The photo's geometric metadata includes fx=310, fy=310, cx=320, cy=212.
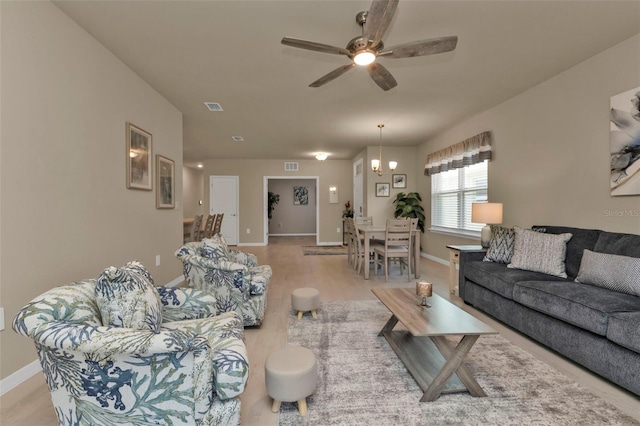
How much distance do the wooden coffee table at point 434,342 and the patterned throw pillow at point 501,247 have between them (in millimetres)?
1354

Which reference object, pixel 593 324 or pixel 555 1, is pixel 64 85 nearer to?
pixel 555 1

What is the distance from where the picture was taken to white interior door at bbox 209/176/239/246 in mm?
8883

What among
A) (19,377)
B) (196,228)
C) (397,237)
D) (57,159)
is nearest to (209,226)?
(196,228)

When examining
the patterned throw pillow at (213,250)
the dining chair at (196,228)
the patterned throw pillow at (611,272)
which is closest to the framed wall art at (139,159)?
the patterned throw pillow at (213,250)

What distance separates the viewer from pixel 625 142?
2.80m

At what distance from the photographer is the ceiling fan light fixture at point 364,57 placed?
2236 millimetres

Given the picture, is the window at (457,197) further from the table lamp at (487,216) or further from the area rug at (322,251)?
the area rug at (322,251)

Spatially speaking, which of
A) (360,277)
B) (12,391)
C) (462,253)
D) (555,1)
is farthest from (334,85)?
(12,391)

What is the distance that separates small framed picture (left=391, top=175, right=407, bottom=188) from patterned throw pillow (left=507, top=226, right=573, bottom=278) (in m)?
4.22

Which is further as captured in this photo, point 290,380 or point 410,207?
point 410,207

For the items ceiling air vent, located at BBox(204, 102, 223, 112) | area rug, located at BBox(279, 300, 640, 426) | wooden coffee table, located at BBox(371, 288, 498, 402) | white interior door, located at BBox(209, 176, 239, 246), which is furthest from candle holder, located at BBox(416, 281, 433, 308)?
white interior door, located at BBox(209, 176, 239, 246)

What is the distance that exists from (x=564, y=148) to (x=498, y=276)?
68.6 inches

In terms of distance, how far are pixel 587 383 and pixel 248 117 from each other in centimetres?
487

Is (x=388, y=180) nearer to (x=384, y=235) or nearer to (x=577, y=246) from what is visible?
(x=384, y=235)
